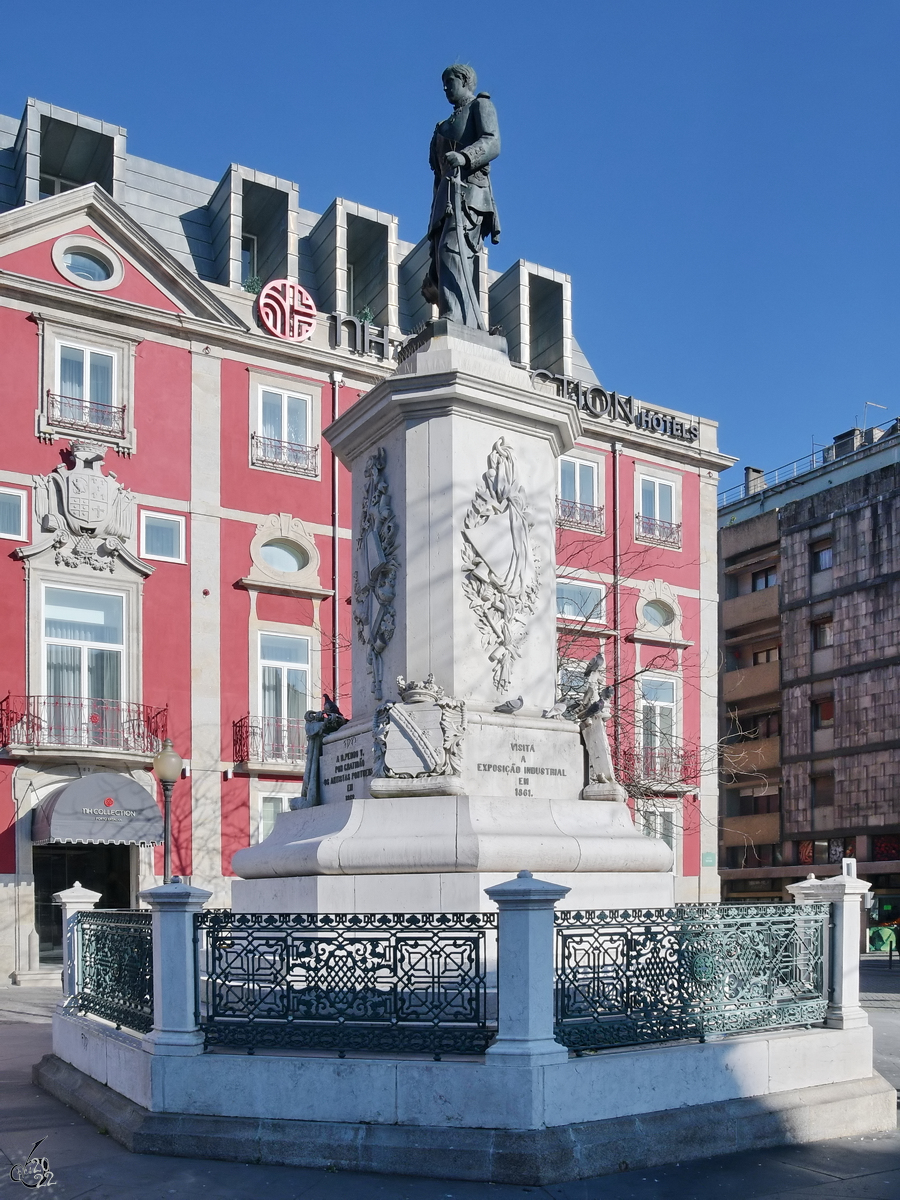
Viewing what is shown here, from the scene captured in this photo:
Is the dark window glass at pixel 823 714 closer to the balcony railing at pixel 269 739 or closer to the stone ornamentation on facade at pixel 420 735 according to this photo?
the balcony railing at pixel 269 739

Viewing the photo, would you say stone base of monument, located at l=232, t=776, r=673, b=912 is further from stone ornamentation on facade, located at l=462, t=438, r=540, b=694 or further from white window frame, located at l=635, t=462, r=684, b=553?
white window frame, located at l=635, t=462, r=684, b=553

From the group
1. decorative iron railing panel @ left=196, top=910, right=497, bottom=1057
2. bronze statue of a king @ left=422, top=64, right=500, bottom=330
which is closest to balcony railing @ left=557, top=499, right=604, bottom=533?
bronze statue of a king @ left=422, top=64, right=500, bottom=330

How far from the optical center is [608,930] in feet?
27.9

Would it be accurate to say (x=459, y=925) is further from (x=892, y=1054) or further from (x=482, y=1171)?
(x=892, y=1054)

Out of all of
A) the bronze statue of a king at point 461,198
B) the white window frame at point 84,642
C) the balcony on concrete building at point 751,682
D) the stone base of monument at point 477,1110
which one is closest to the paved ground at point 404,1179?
the stone base of monument at point 477,1110

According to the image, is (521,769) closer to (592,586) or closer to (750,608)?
(592,586)

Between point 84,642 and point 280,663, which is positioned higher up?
point 84,642

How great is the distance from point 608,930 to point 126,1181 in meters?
3.27

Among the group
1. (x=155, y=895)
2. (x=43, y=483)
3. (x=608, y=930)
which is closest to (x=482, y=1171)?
(x=608, y=930)

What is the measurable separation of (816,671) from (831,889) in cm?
4148

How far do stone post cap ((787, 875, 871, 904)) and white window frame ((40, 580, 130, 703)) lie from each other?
2007 centimetres

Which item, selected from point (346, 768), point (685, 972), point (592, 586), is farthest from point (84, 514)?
point (685, 972)

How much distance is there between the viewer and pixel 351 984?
8.29m

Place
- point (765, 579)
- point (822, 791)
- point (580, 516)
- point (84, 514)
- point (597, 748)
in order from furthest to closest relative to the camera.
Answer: point (765, 579), point (822, 791), point (580, 516), point (84, 514), point (597, 748)
